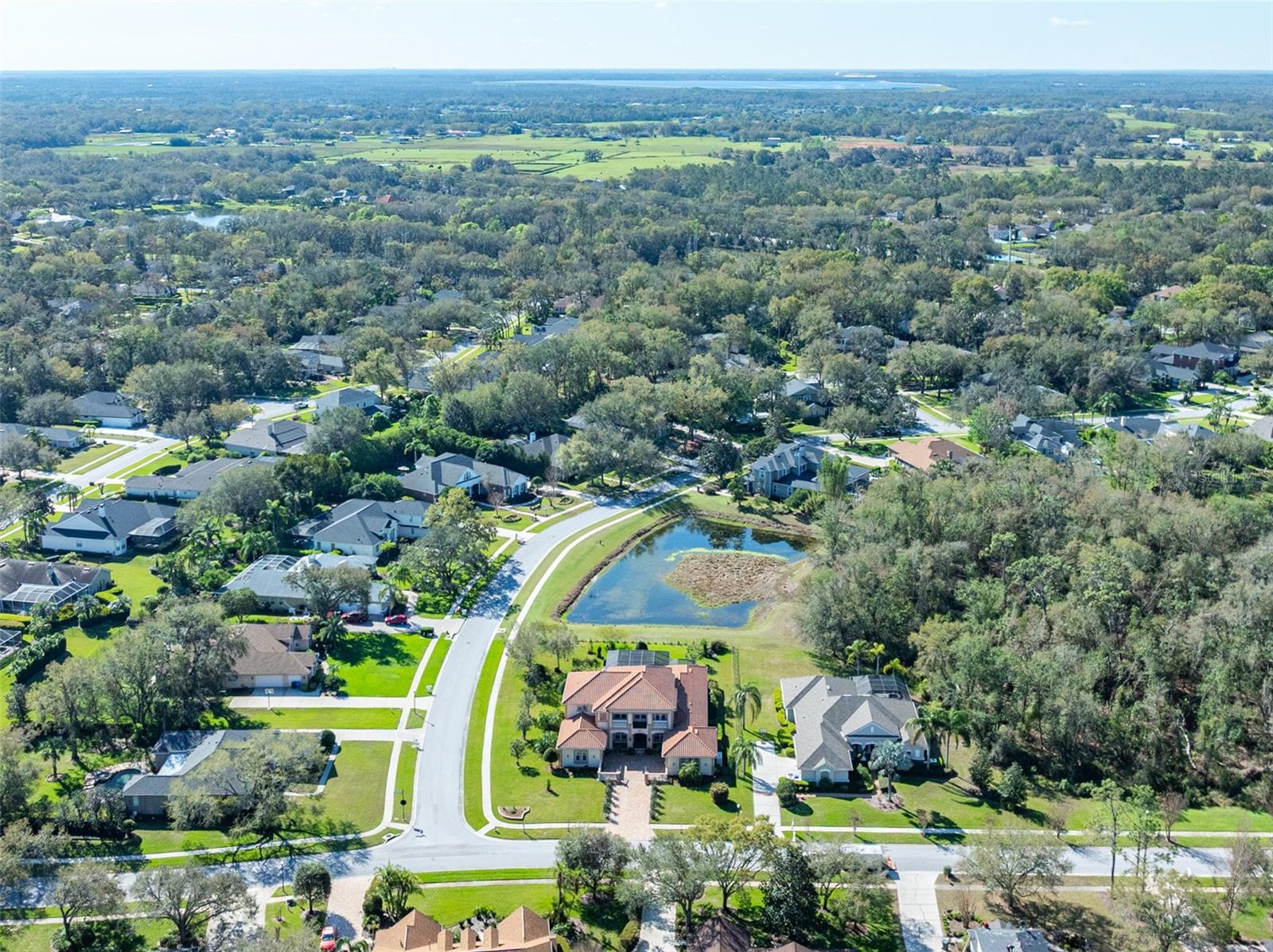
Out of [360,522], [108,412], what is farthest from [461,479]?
[108,412]

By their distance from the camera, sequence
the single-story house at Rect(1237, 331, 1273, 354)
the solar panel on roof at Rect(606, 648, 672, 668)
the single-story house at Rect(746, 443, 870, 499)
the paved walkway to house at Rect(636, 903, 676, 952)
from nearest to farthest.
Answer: the paved walkway to house at Rect(636, 903, 676, 952) → the solar panel on roof at Rect(606, 648, 672, 668) → the single-story house at Rect(746, 443, 870, 499) → the single-story house at Rect(1237, 331, 1273, 354)

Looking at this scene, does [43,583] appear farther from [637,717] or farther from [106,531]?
[637,717]

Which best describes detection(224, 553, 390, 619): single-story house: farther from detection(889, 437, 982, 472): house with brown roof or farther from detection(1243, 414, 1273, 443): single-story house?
detection(1243, 414, 1273, 443): single-story house

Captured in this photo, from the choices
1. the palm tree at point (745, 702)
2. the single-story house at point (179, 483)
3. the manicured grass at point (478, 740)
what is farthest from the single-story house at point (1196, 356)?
the single-story house at point (179, 483)

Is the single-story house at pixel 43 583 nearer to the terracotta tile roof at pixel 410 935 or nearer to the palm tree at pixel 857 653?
the terracotta tile roof at pixel 410 935

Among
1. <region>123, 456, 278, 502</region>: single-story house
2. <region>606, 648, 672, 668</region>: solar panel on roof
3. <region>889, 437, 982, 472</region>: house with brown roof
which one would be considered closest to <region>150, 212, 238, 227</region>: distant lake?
<region>123, 456, 278, 502</region>: single-story house
